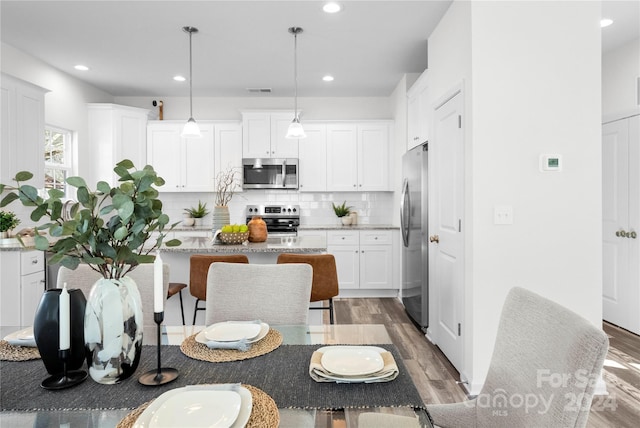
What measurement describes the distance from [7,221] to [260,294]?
109 inches

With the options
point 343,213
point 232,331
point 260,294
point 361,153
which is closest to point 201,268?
point 260,294

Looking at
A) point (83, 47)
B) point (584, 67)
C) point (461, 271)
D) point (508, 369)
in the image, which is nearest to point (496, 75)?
point (584, 67)

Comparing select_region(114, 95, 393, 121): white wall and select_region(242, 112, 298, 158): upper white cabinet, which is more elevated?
select_region(114, 95, 393, 121): white wall

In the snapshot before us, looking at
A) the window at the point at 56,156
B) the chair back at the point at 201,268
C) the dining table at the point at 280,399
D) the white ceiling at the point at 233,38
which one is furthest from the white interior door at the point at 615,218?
the window at the point at 56,156

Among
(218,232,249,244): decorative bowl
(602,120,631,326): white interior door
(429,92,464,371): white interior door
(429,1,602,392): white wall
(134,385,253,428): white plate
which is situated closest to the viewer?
(134,385,253,428): white plate

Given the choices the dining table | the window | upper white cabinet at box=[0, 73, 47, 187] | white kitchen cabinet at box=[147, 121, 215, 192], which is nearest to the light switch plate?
the dining table

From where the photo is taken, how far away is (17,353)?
1.25 meters

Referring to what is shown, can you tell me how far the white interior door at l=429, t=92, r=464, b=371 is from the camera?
2.77 meters

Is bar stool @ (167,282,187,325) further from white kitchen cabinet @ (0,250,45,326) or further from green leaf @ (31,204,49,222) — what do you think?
green leaf @ (31,204,49,222)

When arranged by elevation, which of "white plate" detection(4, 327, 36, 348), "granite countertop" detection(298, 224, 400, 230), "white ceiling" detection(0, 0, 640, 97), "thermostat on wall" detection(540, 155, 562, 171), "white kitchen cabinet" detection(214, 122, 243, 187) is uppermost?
"white ceiling" detection(0, 0, 640, 97)

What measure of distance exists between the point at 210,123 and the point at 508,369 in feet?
16.3

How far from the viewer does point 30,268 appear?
330 centimetres

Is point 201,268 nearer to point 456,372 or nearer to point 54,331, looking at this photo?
point 54,331

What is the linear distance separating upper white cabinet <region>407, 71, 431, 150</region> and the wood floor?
72.0 inches
